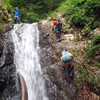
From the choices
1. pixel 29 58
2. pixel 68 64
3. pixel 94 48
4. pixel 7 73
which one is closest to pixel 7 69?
pixel 7 73

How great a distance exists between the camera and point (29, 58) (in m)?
7.08

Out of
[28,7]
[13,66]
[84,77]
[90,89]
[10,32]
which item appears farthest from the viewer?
[28,7]

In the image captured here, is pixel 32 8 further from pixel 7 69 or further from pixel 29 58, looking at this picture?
pixel 7 69

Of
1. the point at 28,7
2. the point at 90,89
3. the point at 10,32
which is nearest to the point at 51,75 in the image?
the point at 90,89

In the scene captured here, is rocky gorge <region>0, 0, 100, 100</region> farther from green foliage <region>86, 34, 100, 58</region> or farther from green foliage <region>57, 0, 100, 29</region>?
green foliage <region>57, 0, 100, 29</region>

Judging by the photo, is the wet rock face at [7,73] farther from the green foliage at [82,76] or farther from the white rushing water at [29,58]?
the green foliage at [82,76]

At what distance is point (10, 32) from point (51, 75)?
196 inches

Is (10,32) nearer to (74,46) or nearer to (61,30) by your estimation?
(61,30)

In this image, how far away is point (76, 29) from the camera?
6.66 m

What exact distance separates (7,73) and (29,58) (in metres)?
1.99

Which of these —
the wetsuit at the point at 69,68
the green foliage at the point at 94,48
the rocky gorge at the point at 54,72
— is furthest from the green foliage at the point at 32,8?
the wetsuit at the point at 69,68

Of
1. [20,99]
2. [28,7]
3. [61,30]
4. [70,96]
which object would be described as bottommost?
[20,99]

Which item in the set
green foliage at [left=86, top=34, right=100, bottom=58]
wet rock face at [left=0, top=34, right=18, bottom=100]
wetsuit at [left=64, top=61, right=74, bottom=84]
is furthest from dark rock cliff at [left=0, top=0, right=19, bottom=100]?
green foliage at [left=86, top=34, right=100, bottom=58]

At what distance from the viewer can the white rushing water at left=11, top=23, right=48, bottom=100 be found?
567 centimetres
